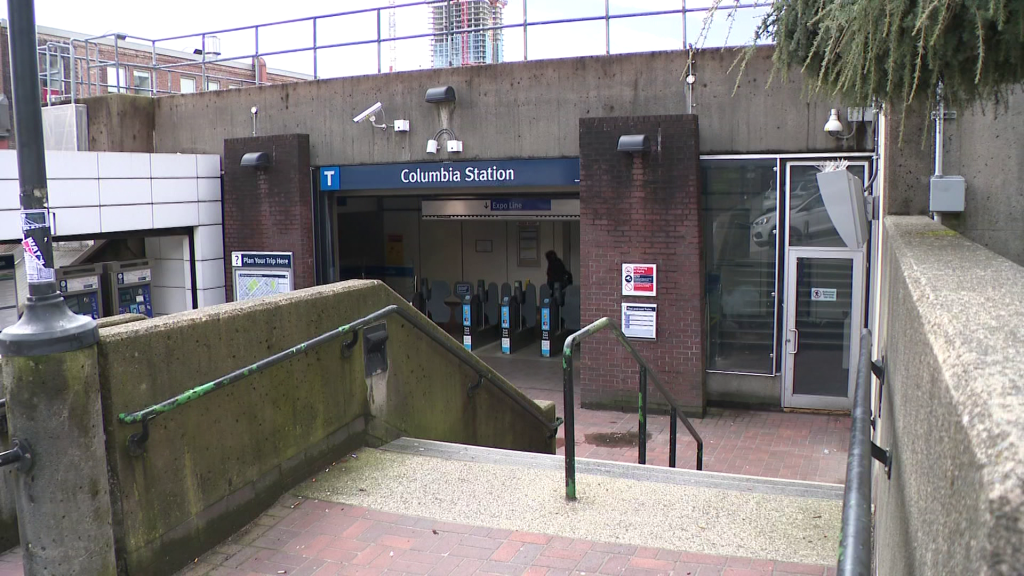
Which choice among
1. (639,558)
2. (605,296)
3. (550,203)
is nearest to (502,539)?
(639,558)

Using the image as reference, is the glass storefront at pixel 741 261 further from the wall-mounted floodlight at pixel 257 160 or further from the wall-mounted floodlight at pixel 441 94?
the wall-mounted floodlight at pixel 257 160

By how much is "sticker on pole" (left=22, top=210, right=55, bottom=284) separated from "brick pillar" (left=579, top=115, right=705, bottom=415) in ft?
26.2

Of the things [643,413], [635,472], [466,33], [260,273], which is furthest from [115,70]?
[635,472]

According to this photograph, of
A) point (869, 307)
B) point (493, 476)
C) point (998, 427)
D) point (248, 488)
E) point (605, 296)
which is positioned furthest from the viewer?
point (605, 296)

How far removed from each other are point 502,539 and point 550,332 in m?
10.8

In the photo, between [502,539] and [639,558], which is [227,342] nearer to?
[502,539]

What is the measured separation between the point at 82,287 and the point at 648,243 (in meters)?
7.91

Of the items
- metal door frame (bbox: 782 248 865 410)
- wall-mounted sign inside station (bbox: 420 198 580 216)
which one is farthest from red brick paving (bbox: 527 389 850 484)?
wall-mounted sign inside station (bbox: 420 198 580 216)

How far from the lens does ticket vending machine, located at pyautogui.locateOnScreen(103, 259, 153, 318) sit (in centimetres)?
1273

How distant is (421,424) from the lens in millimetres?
6527

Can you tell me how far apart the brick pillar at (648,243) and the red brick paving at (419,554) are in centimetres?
676

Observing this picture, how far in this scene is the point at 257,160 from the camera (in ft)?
43.4

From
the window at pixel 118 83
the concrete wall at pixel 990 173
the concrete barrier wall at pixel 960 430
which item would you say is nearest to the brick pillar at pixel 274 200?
the window at pixel 118 83

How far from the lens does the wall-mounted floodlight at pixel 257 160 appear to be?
13234mm
